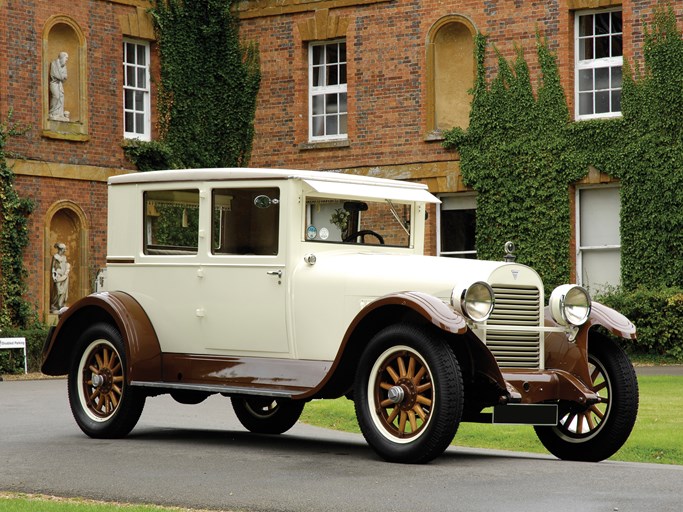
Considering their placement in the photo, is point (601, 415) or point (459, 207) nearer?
point (601, 415)

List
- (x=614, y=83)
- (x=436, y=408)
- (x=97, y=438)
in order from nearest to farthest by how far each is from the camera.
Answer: (x=436, y=408) < (x=97, y=438) < (x=614, y=83)

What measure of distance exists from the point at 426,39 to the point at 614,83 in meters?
3.69

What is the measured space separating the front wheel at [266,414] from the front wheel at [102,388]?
1129 mm

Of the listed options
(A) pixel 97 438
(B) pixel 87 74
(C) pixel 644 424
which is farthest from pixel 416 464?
(B) pixel 87 74

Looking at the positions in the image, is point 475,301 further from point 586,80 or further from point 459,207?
point 459,207

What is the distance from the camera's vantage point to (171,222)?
35.8 ft

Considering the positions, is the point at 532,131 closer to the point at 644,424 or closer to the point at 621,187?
the point at 621,187

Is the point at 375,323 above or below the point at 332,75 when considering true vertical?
below

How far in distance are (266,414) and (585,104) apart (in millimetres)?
13631

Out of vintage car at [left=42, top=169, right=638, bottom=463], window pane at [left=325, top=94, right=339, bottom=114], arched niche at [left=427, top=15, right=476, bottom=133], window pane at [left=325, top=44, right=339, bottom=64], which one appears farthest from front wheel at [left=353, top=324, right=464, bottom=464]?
window pane at [left=325, top=44, right=339, bottom=64]

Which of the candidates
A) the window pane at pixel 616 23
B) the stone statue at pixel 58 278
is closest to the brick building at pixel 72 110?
the stone statue at pixel 58 278

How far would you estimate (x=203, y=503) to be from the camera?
738 centimetres

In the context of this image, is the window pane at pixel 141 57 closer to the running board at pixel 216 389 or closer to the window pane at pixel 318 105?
the window pane at pixel 318 105

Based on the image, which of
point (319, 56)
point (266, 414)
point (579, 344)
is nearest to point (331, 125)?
point (319, 56)
